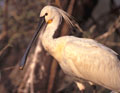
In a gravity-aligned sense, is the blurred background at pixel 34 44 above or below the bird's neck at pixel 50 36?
below

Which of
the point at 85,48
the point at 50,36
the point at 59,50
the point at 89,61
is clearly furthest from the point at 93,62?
the point at 50,36

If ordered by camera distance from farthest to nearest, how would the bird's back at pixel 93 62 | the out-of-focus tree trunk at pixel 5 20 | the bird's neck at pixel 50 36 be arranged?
1. the out-of-focus tree trunk at pixel 5 20
2. the bird's neck at pixel 50 36
3. the bird's back at pixel 93 62

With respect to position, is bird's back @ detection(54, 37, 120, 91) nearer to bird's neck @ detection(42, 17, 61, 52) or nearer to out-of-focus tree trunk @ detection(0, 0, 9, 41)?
bird's neck @ detection(42, 17, 61, 52)

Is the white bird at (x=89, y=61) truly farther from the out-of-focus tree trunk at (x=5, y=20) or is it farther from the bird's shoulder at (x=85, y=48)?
the out-of-focus tree trunk at (x=5, y=20)

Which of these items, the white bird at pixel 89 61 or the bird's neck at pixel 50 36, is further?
the bird's neck at pixel 50 36

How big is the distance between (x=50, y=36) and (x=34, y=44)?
3469mm

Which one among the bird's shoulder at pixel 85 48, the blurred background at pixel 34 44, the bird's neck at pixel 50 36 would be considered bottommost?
the blurred background at pixel 34 44

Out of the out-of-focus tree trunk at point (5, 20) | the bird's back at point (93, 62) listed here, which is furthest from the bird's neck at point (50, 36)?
the out-of-focus tree trunk at point (5, 20)

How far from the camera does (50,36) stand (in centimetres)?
451

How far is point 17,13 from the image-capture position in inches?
300

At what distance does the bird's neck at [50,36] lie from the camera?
4477 millimetres

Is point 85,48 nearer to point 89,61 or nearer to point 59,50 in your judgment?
point 89,61

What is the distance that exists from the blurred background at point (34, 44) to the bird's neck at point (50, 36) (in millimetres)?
597

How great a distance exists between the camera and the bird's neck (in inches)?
176
